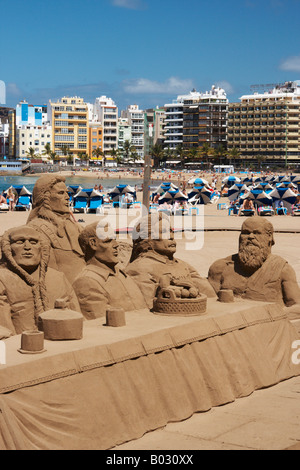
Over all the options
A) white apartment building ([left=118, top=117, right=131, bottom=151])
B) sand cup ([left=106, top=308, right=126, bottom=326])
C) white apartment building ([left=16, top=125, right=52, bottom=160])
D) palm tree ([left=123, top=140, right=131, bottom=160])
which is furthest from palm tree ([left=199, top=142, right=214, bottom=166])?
sand cup ([left=106, top=308, right=126, bottom=326])

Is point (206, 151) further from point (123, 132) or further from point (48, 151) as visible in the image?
point (48, 151)

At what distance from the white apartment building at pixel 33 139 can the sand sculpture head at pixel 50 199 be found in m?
155

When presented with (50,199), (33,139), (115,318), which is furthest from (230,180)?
(33,139)

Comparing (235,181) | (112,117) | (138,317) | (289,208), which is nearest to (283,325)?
(138,317)

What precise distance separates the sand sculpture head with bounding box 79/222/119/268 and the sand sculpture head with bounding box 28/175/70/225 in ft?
4.16

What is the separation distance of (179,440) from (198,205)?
4351cm

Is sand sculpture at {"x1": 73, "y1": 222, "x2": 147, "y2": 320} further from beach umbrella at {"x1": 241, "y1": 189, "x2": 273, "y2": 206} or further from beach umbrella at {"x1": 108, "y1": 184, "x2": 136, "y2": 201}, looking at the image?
beach umbrella at {"x1": 108, "y1": 184, "x2": 136, "y2": 201}

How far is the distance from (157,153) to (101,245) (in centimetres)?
14737

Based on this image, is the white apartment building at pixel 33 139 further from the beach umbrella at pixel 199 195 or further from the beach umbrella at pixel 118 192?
the beach umbrella at pixel 118 192

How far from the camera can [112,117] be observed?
16938 cm

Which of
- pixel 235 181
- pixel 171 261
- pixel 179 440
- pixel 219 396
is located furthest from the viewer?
pixel 235 181

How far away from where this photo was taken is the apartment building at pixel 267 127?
14688cm

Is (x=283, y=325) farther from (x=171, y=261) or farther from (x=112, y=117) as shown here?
(x=112, y=117)

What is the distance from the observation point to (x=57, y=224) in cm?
Answer: 1155
